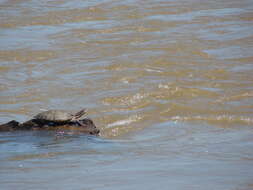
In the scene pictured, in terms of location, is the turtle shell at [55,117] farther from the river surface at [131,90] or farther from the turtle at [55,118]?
the river surface at [131,90]

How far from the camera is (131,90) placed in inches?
412

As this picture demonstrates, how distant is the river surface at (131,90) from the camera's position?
5.97m

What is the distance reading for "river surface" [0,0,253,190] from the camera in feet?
19.6

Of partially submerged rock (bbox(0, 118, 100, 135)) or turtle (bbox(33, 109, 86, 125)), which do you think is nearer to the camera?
turtle (bbox(33, 109, 86, 125))

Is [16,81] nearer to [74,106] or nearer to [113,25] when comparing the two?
[74,106]

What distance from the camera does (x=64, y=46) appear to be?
14.1 m

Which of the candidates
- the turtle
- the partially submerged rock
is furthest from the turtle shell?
the partially submerged rock

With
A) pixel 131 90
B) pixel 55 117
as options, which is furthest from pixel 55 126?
pixel 131 90

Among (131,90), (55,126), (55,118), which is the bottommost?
(55,126)

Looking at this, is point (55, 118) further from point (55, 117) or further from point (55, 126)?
point (55, 126)

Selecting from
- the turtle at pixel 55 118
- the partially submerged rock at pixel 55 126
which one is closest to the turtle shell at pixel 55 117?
the turtle at pixel 55 118

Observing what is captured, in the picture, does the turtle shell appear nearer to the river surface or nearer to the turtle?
the turtle

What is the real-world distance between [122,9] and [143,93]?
787 centimetres

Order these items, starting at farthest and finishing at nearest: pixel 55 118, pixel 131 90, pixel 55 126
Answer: pixel 131 90
pixel 55 126
pixel 55 118
